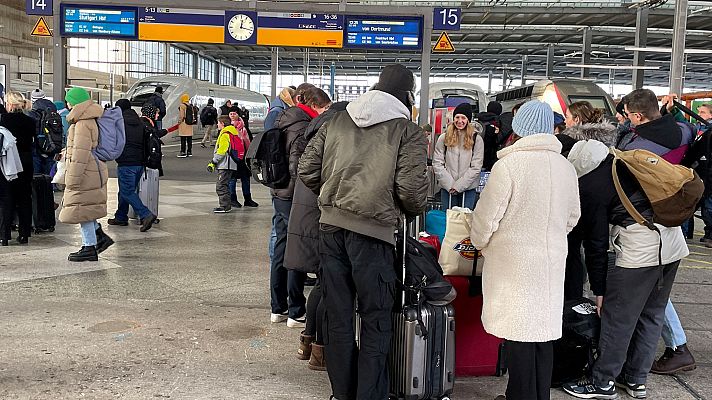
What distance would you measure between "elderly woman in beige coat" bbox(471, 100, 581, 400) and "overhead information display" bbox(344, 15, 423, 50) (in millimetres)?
9199

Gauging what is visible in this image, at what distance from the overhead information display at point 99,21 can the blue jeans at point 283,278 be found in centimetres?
856

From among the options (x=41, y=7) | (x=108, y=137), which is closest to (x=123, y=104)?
(x=108, y=137)

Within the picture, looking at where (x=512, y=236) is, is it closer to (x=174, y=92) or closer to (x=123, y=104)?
(x=123, y=104)

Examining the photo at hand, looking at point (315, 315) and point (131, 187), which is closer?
point (315, 315)

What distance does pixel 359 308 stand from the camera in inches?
151

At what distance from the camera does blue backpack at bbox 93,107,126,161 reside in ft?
24.2

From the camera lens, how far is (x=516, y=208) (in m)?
3.58

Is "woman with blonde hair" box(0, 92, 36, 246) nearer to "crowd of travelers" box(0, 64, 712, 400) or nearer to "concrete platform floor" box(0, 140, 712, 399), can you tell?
"concrete platform floor" box(0, 140, 712, 399)

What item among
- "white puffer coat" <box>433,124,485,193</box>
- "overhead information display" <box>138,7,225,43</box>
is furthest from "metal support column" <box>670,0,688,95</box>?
"overhead information display" <box>138,7,225,43</box>

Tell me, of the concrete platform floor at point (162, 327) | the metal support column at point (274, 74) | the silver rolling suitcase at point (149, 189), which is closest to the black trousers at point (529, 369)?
the concrete platform floor at point (162, 327)

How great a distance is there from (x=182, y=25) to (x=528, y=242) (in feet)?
35.4

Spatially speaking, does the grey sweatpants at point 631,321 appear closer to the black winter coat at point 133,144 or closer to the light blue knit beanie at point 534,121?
the light blue knit beanie at point 534,121

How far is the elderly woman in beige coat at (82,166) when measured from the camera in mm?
7094

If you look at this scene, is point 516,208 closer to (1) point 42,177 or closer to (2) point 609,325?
(2) point 609,325
